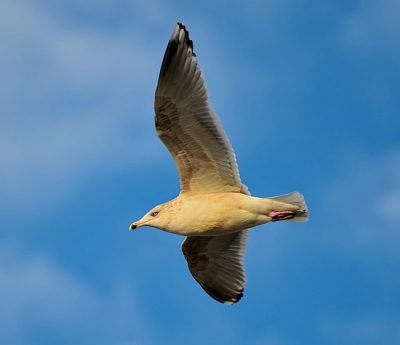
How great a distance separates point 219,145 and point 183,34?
168cm

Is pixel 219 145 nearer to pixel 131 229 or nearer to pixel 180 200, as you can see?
pixel 180 200

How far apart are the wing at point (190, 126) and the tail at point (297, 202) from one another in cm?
67

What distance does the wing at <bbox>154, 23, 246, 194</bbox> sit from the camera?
1036cm

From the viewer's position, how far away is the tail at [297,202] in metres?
11.1

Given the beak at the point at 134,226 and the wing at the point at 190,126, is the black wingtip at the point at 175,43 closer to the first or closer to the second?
the wing at the point at 190,126

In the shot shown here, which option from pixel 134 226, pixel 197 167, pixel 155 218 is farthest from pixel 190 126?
pixel 134 226

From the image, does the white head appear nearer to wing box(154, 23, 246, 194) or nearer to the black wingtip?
wing box(154, 23, 246, 194)

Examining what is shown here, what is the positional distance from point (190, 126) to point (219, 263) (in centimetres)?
302

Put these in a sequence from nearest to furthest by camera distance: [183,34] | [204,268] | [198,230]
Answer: [183,34] < [198,230] < [204,268]

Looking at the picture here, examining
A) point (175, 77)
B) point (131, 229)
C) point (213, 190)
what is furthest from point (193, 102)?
point (131, 229)

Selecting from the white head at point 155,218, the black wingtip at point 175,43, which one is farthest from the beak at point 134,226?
the black wingtip at point 175,43

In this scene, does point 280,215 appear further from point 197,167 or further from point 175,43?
point 175,43

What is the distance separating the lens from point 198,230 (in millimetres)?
10969

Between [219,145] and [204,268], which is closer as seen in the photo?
[219,145]
